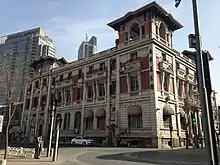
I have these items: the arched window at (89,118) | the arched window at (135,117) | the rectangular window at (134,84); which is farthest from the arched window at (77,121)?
the rectangular window at (134,84)

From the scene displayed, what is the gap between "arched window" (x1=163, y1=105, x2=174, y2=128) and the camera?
33.1 meters

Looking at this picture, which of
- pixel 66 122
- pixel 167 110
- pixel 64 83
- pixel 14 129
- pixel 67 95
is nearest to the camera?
pixel 167 110

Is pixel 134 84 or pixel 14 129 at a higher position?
pixel 134 84

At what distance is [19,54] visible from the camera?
30.7 meters

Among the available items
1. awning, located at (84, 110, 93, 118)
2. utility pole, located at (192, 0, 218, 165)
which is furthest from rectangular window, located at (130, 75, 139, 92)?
utility pole, located at (192, 0, 218, 165)

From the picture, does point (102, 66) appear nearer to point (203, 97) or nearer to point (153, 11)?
point (153, 11)

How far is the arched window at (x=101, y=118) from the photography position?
37.2 metres

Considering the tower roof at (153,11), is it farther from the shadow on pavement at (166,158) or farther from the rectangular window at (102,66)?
the shadow on pavement at (166,158)

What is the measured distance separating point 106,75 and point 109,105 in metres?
5.03

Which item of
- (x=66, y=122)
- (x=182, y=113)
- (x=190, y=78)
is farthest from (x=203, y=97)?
(x=66, y=122)

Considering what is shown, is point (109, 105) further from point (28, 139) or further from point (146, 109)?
point (28, 139)

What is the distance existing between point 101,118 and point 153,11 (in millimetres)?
17982

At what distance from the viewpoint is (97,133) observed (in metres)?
37.4

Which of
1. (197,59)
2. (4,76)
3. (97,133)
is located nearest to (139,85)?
(97,133)
